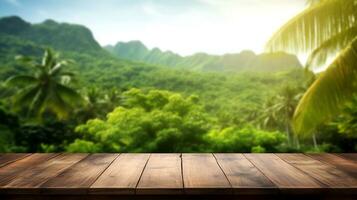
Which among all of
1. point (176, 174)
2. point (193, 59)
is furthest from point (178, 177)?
point (193, 59)

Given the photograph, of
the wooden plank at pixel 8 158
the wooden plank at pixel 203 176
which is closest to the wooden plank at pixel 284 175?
the wooden plank at pixel 203 176

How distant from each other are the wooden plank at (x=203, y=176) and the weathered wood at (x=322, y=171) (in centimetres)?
36

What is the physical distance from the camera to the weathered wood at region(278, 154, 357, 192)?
1.25 metres

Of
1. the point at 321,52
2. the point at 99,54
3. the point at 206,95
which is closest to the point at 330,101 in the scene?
the point at 321,52

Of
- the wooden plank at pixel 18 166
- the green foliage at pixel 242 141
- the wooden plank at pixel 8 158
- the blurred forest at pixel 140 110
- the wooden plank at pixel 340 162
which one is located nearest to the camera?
the wooden plank at pixel 18 166

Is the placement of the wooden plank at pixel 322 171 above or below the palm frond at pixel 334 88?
below

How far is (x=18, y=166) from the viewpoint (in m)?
1.58

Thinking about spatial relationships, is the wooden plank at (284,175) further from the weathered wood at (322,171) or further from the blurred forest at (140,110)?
the blurred forest at (140,110)

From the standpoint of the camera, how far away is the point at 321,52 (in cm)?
580

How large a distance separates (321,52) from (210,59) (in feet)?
235

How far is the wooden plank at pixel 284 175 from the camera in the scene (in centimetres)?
119

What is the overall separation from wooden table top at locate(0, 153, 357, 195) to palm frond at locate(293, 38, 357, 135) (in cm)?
320

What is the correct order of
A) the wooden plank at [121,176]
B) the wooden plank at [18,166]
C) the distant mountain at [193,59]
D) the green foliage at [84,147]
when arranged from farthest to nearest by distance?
the distant mountain at [193,59]
the green foliage at [84,147]
the wooden plank at [18,166]
the wooden plank at [121,176]

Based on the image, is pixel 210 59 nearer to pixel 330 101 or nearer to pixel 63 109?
pixel 63 109
